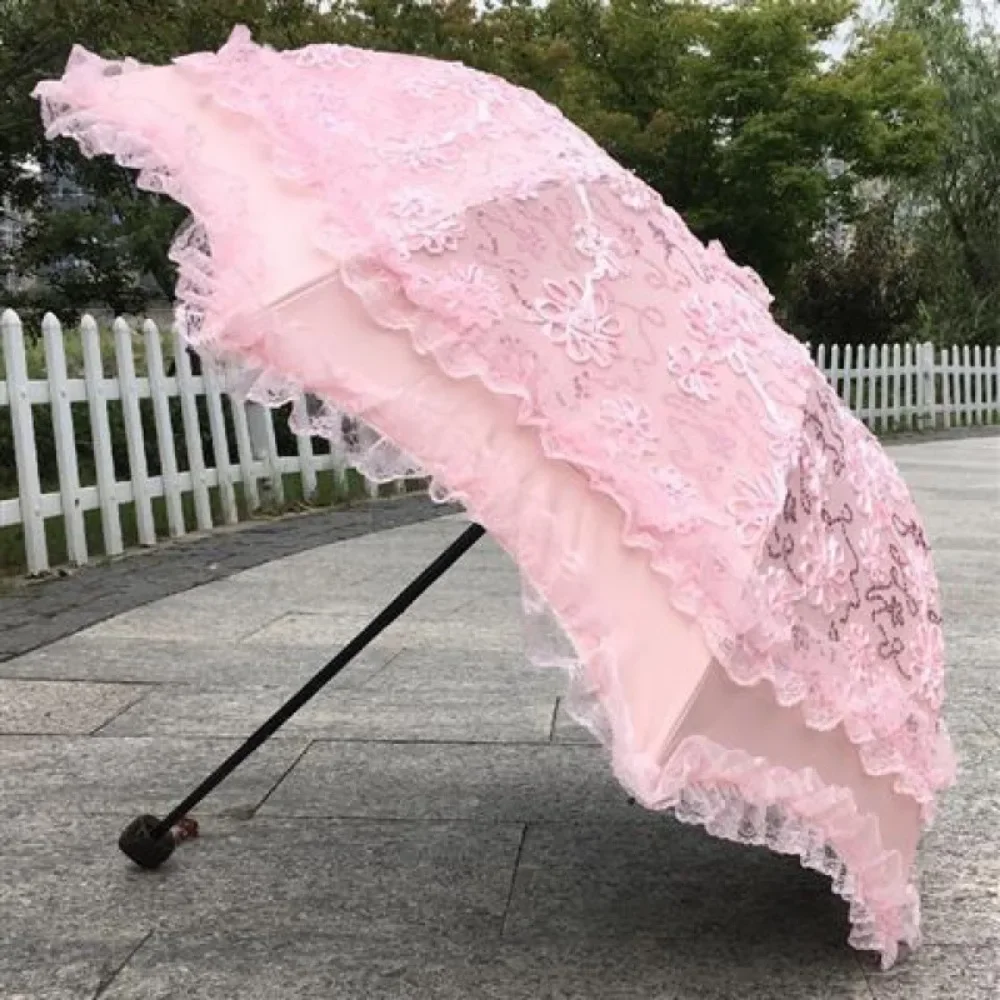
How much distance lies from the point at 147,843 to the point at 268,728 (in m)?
0.41

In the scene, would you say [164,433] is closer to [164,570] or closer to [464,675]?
[164,570]

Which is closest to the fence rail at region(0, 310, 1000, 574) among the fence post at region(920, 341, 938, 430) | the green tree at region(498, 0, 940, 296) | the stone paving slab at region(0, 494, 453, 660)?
the stone paving slab at region(0, 494, 453, 660)

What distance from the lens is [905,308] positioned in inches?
879

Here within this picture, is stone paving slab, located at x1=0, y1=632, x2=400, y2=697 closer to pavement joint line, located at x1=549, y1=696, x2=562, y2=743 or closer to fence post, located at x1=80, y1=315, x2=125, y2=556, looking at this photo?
pavement joint line, located at x1=549, y1=696, x2=562, y2=743

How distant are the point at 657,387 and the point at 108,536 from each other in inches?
215

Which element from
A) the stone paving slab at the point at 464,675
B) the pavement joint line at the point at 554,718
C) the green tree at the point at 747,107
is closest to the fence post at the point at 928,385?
the green tree at the point at 747,107

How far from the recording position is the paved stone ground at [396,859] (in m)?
2.50

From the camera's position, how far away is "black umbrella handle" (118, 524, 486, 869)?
106 inches

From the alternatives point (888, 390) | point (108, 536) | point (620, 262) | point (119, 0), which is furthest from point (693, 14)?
point (620, 262)

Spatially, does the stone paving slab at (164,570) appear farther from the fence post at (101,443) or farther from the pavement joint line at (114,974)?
the pavement joint line at (114,974)

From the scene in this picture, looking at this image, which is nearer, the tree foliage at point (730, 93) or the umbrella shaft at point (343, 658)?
the umbrella shaft at point (343, 658)

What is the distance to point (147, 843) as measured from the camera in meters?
2.89

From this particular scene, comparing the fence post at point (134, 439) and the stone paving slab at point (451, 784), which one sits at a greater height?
the fence post at point (134, 439)

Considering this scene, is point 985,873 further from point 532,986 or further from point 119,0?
point 119,0
